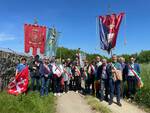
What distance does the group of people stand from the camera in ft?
Answer: 50.6

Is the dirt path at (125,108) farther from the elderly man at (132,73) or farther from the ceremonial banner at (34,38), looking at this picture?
the ceremonial banner at (34,38)

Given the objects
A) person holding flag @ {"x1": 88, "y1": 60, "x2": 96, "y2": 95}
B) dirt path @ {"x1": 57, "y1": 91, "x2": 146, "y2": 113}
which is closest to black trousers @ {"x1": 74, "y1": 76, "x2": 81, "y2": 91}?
person holding flag @ {"x1": 88, "y1": 60, "x2": 96, "y2": 95}

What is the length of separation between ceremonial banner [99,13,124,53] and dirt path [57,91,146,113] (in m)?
3.02

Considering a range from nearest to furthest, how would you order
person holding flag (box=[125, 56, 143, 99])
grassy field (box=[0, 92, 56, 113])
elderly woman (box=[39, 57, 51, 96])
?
grassy field (box=[0, 92, 56, 113]), elderly woman (box=[39, 57, 51, 96]), person holding flag (box=[125, 56, 143, 99])

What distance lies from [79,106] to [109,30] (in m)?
4.95

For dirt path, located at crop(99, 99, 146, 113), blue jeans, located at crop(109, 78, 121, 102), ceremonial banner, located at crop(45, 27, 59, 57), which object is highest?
ceremonial banner, located at crop(45, 27, 59, 57)

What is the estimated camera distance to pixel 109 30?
17891mm

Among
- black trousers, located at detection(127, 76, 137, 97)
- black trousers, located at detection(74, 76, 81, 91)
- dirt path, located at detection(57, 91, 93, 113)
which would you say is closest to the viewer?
dirt path, located at detection(57, 91, 93, 113)

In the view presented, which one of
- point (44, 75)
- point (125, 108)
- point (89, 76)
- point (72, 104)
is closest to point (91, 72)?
point (89, 76)

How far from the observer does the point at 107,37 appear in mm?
Answer: 17859

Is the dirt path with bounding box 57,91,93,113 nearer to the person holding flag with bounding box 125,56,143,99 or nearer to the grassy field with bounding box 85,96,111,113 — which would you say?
the grassy field with bounding box 85,96,111,113

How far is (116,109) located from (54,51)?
762 cm

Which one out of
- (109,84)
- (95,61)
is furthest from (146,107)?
(95,61)

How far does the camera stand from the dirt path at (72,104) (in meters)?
13.7
